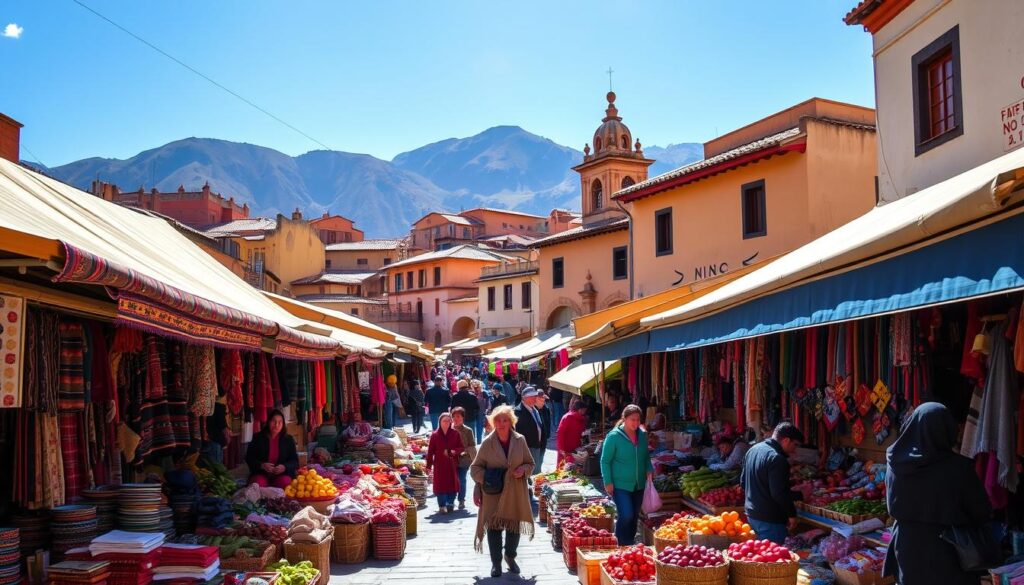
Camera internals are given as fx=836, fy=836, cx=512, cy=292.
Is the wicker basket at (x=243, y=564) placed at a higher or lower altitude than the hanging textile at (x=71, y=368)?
lower

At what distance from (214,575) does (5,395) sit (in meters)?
2.07

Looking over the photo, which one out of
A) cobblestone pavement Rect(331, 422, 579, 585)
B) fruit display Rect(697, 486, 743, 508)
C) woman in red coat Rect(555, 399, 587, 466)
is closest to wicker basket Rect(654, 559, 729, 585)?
cobblestone pavement Rect(331, 422, 579, 585)

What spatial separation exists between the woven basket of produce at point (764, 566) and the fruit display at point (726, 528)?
2.71ft

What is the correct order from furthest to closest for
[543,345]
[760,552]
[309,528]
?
1. [543,345]
2. [309,528]
3. [760,552]

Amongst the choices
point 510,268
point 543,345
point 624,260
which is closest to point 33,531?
point 543,345

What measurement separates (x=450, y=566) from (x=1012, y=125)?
23.2 ft

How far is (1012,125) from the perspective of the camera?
8.25 meters

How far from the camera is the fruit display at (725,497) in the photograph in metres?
8.38

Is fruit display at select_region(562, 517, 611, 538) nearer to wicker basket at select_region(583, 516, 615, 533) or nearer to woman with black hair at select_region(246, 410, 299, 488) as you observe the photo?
wicker basket at select_region(583, 516, 615, 533)

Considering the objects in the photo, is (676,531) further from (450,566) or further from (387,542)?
(387,542)

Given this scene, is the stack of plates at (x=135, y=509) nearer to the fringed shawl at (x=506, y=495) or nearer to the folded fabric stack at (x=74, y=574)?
the folded fabric stack at (x=74, y=574)

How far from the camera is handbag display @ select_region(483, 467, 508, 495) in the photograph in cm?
771

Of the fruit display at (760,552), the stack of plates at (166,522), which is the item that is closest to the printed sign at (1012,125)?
the fruit display at (760,552)

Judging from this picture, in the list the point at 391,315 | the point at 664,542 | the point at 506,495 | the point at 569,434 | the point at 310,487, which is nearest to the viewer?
the point at 664,542
